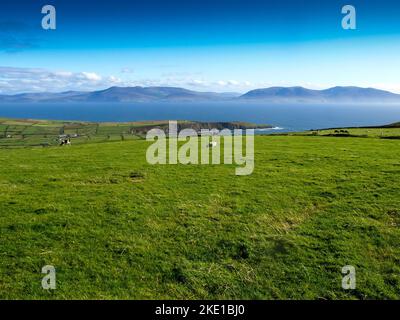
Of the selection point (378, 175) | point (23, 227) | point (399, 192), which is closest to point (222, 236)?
point (23, 227)

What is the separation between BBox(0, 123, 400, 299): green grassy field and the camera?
30.7 feet

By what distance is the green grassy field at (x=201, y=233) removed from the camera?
9352mm

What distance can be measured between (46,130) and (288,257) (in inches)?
7162

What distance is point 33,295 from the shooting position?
8852 millimetres

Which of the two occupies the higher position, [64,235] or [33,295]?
[64,235]

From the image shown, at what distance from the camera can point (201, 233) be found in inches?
474

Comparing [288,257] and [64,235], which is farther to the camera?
[64,235]

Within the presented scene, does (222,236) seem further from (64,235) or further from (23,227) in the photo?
(23,227)

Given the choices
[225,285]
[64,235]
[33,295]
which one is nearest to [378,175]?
[225,285]
